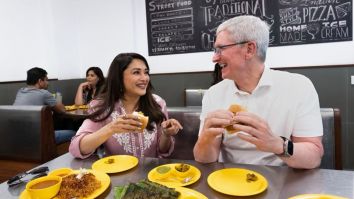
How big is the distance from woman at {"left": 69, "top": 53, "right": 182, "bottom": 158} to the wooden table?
386mm

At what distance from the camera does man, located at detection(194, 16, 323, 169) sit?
4.36 ft

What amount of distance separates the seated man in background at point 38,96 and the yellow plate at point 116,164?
7.72 ft

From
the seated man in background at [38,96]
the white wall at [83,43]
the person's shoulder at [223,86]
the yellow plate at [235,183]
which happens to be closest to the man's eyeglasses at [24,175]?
the yellow plate at [235,183]

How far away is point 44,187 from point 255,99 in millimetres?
1082

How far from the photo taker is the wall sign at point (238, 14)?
3.58 meters

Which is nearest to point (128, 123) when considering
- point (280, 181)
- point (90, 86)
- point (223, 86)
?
point (223, 86)

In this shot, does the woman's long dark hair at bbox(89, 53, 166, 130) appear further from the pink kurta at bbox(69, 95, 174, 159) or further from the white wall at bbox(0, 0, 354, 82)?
the white wall at bbox(0, 0, 354, 82)

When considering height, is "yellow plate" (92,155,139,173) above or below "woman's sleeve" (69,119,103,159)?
below

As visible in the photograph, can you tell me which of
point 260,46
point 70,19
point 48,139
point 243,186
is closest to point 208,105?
point 260,46

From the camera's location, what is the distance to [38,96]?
354 cm

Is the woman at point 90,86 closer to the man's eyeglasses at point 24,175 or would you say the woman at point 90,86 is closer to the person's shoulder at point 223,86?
the person's shoulder at point 223,86

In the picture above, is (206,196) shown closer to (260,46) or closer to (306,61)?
(260,46)

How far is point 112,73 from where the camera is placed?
6.28 feet

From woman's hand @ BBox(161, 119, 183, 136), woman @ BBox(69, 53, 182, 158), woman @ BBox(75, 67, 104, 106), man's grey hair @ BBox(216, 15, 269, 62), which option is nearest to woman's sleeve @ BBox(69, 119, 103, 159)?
woman @ BBox(69, 53, 182, 158)
